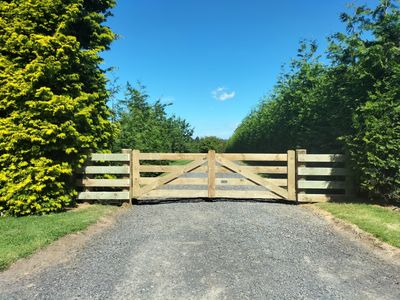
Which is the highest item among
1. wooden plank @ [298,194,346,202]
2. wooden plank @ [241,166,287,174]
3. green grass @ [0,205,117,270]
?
wooden plank @ [241,166,287,174]

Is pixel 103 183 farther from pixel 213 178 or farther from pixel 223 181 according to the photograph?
pixel 223 181

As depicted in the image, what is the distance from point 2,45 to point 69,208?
3.87 metres

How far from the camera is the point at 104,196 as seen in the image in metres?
8.30

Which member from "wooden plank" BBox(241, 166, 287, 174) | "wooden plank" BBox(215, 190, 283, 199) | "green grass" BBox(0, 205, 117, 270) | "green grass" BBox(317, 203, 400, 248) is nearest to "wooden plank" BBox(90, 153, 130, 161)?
"green grass" BBox(0, 205, 117, 270)

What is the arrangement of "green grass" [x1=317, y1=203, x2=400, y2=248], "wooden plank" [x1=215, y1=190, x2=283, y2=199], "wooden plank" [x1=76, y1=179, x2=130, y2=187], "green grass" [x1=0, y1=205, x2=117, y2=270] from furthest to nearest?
"wooden plank" [x1=215, y1=190, x2=283, y2=199], "wooden plank" [x1=76, y1=179, x2=130, y2=187], "green grass" [x1=317, y1=203, x2=400, y2=248], "green grass" [x1=0, y1=205, x2=117, y2=270]

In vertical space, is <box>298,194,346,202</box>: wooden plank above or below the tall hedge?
below

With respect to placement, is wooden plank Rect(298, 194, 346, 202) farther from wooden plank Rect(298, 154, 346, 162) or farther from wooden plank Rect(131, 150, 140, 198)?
wooden plank Rect(131, 150, 140, 198)

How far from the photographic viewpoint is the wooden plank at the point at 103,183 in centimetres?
830

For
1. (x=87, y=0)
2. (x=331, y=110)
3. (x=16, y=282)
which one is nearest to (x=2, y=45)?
(x=87, y=0)

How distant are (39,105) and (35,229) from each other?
102 inches

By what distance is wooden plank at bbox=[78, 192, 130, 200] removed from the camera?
27.1ft

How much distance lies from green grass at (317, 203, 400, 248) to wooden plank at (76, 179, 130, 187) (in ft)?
15.6

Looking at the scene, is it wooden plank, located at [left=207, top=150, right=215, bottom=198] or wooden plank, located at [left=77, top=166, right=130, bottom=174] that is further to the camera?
wooden plank, located at [left=207, top=150, right=215, bottom=198]

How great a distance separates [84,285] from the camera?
3758 mm
